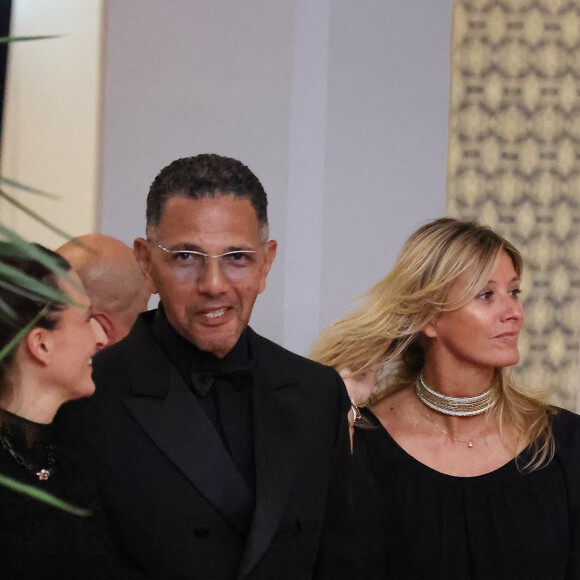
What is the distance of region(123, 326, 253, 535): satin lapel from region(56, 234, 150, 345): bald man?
92 cm

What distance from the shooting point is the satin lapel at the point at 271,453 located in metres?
2.03

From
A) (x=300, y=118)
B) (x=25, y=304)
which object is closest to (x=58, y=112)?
(x=300, y=118)

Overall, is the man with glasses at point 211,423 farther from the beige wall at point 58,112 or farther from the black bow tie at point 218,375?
the beige wall at point 58,112

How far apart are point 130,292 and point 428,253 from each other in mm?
803

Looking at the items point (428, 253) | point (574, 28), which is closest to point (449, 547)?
point (428, 253)

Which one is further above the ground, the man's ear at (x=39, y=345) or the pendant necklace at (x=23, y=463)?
the man's ear at (x=39, y=345)

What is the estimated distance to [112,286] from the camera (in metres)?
3.12

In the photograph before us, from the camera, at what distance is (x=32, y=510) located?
5.85ft

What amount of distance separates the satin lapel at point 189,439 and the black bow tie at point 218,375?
3 centimetres

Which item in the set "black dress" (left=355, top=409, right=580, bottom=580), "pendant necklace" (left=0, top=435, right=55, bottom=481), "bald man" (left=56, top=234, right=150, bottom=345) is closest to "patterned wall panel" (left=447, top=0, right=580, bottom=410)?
"black dress" (left=355, top=409, right=580, bottom=580)

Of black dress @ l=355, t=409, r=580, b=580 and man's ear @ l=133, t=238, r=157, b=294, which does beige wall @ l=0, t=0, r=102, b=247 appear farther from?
man's ear @ l=133, t=238, r=157, b=294

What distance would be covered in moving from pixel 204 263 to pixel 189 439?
1.06 ft

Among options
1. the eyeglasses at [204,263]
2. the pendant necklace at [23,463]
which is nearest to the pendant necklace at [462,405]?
the eyeglasses at [204,263]

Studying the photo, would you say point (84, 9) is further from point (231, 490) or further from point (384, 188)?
point (231, 490)
